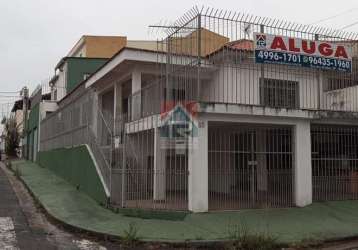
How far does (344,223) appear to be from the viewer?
11656 millimetres

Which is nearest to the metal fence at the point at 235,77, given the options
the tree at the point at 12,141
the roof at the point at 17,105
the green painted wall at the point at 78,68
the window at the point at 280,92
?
the window at the point at 280,92

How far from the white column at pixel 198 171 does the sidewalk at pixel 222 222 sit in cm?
37

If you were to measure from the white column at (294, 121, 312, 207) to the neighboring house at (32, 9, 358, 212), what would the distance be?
0.10ft

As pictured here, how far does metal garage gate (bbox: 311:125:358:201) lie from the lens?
1452 cm

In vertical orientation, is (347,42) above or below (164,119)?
above

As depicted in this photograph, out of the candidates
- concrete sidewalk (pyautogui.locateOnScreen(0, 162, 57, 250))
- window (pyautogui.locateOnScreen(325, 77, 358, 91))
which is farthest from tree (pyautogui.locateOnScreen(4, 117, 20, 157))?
window (pyautogui.locateOnScreen(325, 77, 358, 91))

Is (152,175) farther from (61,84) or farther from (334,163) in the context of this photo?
(61,84)

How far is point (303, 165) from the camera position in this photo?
13.9 m

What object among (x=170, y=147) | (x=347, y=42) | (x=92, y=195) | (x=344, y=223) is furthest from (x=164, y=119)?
(x=347, y=42)

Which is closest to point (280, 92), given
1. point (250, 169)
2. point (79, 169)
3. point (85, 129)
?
point (250, 169)

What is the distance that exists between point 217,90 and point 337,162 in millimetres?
4331

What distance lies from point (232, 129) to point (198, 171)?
3.20 metres

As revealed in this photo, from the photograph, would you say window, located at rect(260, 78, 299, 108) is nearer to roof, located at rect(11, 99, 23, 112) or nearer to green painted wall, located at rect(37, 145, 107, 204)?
green painted wall, located at rect(37, 145, 107, 204)

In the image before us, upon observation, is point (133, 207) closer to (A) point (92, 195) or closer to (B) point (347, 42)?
(A) point (92, 195)
